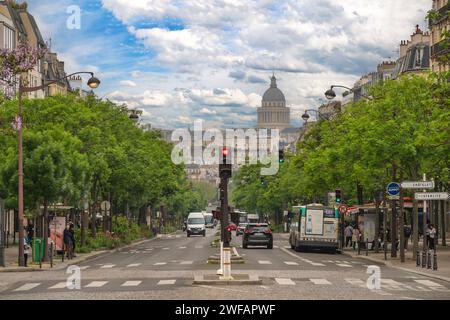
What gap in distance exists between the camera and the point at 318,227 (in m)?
65.6

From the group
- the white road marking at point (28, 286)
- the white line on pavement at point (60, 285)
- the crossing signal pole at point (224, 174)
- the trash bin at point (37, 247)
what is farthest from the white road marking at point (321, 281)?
the trash bin at point (37, 247)

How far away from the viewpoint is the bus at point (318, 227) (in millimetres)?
65438

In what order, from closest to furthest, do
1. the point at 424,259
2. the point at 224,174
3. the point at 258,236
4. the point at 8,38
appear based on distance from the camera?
the point at 224,174 → the point at 424,259 → the point at 258,236 → the point at 8,38

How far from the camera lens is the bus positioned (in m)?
65.4

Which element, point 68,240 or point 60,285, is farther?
point 68,240

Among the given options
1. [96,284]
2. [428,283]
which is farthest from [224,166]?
[428,283]

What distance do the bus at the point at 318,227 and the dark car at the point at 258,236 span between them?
599 centimetres

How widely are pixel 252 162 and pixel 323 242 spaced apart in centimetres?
12177

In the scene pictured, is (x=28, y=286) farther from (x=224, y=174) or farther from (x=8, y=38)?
(x=8, y=38)

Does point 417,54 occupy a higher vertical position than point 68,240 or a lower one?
higher

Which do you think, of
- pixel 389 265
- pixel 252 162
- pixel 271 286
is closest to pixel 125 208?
pixel 389 265

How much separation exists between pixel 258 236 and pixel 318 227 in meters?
7.89

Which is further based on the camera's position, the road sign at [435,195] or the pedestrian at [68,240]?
the pedestrian at [68,240]

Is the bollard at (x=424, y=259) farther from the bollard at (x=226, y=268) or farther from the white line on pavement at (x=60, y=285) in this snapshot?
the white line on pavement at (x=60, y=285)
